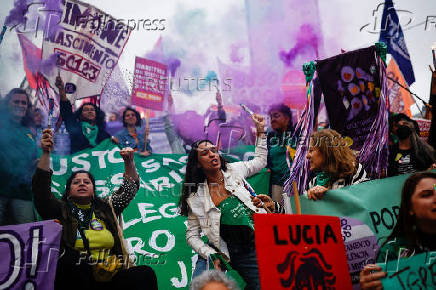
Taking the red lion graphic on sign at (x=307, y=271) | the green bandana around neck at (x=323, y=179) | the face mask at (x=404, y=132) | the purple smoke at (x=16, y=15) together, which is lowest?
the red lion graphic on sign at (x=307, y=271)

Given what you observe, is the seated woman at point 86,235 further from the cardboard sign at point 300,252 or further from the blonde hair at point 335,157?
the blonde hair at point 335,157

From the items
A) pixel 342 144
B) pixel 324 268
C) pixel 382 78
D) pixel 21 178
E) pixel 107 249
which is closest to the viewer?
pixel 324 268

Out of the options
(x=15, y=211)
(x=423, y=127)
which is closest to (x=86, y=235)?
(x=15, y=211)

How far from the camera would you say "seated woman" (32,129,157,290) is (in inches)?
125

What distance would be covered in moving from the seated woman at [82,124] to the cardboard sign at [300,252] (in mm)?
2400

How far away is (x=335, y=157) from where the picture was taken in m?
2.95

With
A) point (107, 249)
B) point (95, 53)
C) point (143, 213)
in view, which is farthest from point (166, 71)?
point (107, 249)

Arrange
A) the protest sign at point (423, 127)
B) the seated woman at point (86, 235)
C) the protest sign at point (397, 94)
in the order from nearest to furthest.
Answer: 1. the seated woman at point (86, 235)
2. the protest sign at point (423, 127)
3. the protest sign at point (397, 94)

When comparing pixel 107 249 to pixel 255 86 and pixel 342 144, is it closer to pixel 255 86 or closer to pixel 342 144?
pixel 342 144

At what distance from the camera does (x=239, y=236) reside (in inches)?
132

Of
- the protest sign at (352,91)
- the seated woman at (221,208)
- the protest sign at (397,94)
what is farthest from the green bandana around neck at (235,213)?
the protest sign at (397,94)

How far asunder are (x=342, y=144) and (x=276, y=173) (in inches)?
49.1

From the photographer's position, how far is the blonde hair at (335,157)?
9.62ft

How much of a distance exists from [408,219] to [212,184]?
168 centimetres
